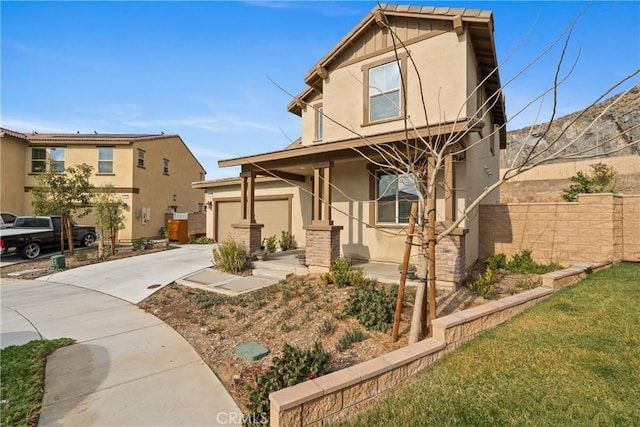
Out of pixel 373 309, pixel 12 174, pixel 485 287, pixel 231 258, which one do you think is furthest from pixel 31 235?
pixel 485 287

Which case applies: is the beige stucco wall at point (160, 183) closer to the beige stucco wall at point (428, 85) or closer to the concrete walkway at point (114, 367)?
the concrete walkway at point (114, 367)

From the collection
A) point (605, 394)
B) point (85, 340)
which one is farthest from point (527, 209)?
point (85, 340)

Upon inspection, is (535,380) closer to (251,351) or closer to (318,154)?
(251,351)

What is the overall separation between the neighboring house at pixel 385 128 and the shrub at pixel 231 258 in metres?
0.50

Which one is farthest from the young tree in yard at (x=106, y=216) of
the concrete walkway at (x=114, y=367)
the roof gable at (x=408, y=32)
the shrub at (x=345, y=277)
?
the shrub at (x=345, y=277)

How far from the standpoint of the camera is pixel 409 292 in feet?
19.2

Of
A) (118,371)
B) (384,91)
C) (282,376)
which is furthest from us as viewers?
(384,91)

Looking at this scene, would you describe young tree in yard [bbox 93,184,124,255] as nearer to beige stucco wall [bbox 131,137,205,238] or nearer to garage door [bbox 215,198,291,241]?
garage door [bbox 215,198,291,241]

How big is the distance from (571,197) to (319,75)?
1047cm

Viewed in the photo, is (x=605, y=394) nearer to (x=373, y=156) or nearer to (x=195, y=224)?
(x=373, y=156)

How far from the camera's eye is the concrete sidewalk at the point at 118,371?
9.50ft

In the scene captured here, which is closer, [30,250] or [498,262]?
[498,262]

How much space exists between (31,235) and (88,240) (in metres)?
2.90

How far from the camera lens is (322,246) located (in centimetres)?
747
